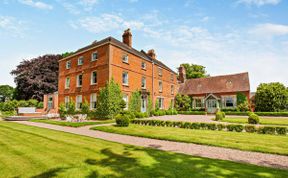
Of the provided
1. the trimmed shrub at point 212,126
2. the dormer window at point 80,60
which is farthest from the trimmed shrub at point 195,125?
the dormer window at point 80,60

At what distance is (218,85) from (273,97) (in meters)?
10.3

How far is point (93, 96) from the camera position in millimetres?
24156

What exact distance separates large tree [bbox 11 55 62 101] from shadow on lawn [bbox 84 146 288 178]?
1643 inches

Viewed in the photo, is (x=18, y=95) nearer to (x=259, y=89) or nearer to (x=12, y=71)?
(x=12, y=71)

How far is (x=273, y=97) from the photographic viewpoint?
31562 millimetres

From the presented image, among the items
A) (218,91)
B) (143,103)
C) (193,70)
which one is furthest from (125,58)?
(193,70)

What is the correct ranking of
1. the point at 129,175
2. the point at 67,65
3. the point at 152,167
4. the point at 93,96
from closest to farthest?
the point at 129,175 < the point at 152,167 < the point at 93,96 < the point at 67,65

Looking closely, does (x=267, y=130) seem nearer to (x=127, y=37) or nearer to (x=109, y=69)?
(x=109, y=69)

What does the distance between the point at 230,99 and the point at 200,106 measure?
6.29 metres

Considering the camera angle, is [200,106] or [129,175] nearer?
[129,175]

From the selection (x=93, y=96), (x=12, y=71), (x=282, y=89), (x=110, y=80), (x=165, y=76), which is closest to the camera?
(x=110, y=80)

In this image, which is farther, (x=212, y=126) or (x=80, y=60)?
(x=80, y=60)

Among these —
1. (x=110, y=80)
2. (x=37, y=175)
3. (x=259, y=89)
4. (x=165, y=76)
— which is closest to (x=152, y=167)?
(x=37, y=175)

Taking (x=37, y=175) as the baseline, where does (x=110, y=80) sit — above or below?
above
